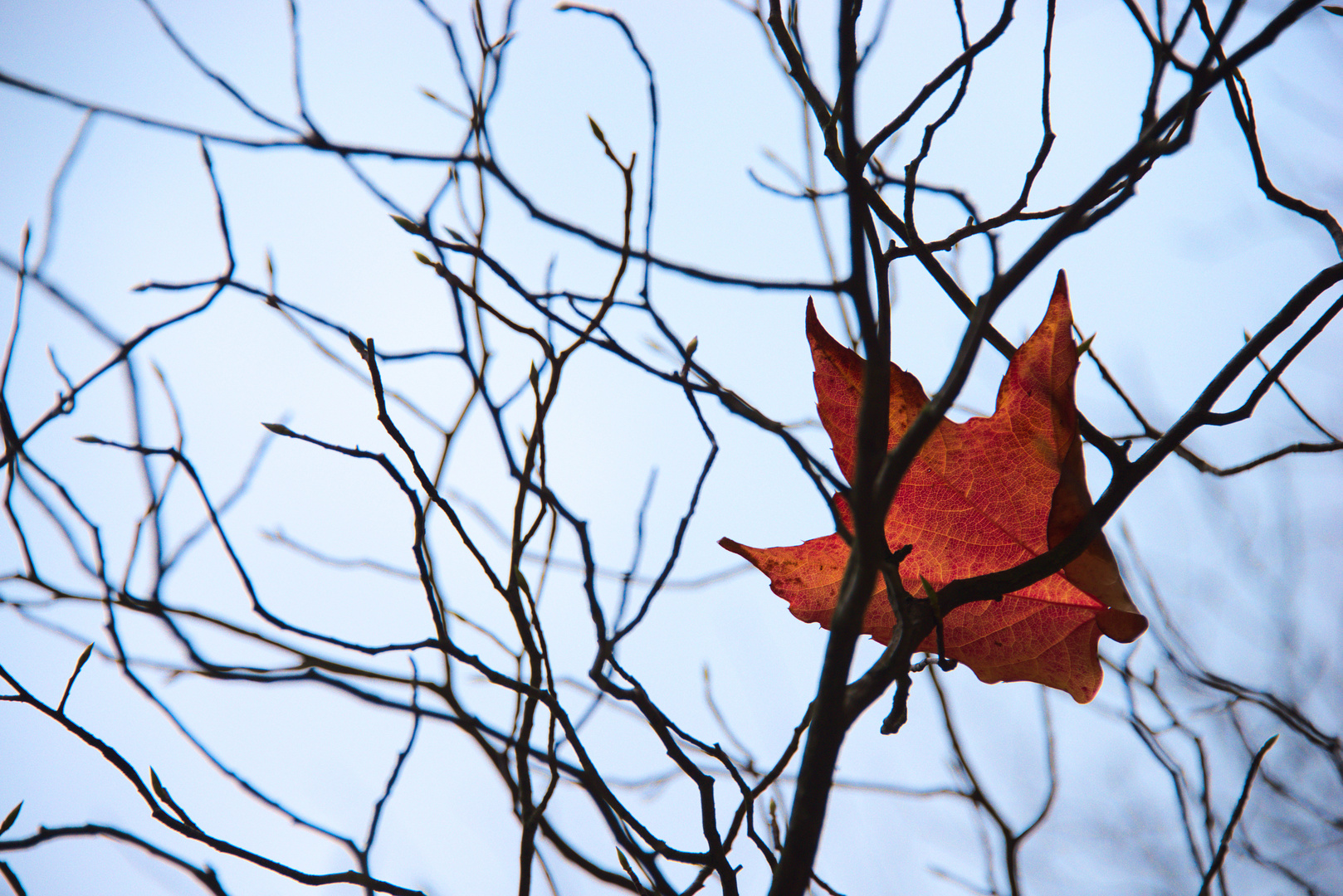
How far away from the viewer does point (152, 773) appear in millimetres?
458

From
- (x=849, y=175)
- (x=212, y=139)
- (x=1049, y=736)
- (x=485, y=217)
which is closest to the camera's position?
(x=849, y=175)

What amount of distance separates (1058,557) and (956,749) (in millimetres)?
361

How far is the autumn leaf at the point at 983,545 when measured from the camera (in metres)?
0.39

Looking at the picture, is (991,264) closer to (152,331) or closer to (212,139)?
(212,139)

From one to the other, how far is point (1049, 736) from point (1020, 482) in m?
0.48

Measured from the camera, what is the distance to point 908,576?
0.44m

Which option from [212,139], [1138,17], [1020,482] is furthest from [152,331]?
[1138,17]

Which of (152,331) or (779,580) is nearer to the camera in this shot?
(779,580)

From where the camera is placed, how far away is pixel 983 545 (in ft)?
1.44

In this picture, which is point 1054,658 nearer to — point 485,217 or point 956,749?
point 956,749

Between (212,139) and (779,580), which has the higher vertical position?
(212,139)

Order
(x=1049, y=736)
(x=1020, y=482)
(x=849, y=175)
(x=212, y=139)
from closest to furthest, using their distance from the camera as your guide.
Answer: (x=849, y=175) < (x=1020, y=482) < (x=212, y=139) < (x=1049, y=736)

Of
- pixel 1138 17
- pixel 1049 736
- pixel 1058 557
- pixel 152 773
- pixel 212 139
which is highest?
pixel 1138 17

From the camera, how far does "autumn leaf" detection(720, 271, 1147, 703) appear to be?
0.39 metres
